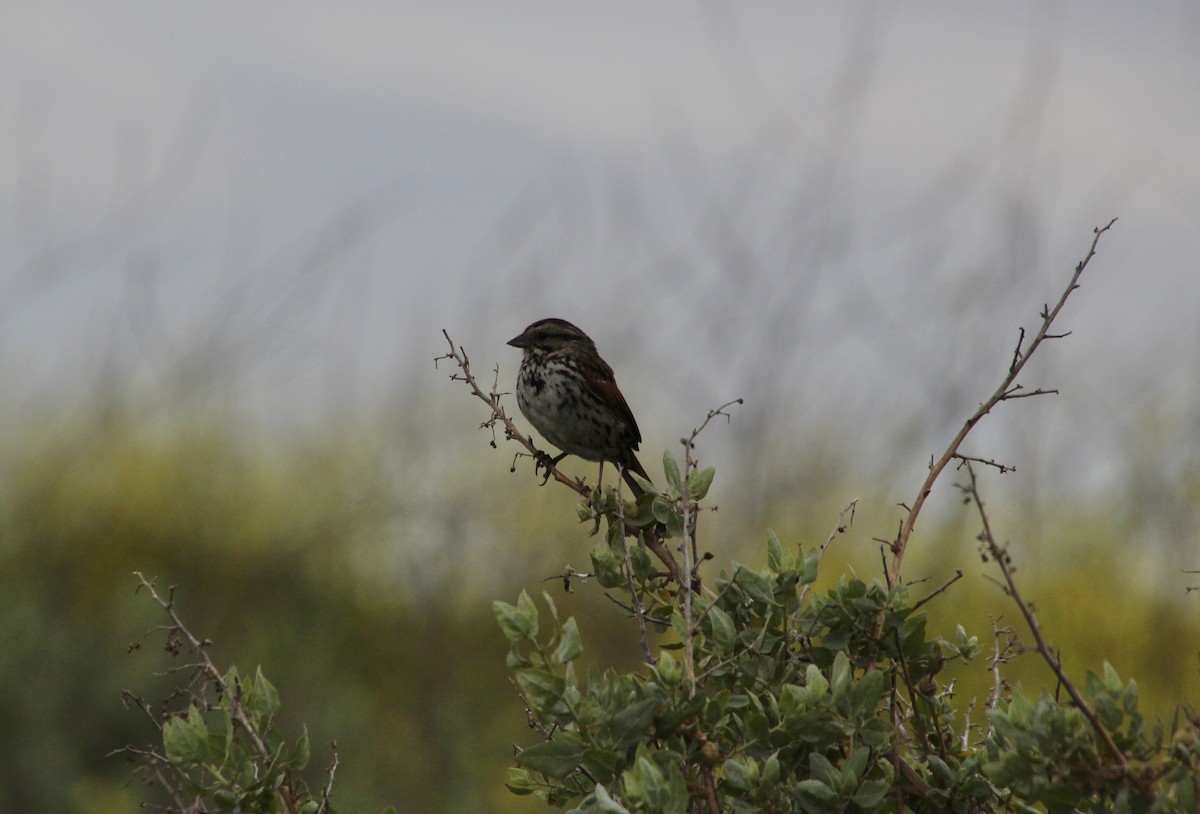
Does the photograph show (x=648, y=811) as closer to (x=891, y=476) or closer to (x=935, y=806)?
(x=935, y=806)

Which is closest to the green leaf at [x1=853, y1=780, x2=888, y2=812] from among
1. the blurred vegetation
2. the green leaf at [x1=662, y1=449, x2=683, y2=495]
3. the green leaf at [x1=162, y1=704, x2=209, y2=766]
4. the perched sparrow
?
the green leaf at [x1=662, y1=449, x2=683, y2=495]

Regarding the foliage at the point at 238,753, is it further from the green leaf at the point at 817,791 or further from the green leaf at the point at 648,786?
the green leaf at the point at 817,791

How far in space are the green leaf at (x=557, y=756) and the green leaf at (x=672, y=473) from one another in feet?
2.37

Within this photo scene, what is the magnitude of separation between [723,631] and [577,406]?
8.99 ft

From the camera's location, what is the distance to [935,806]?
7.57ft

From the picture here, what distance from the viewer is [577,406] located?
4.98m

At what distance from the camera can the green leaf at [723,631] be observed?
2275 mm

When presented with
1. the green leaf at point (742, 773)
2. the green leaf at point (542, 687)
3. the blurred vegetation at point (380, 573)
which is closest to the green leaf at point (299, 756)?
the green leaf at point (542, 687)

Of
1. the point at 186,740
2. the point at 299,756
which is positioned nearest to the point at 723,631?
the point at 299,756

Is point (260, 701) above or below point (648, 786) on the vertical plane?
above

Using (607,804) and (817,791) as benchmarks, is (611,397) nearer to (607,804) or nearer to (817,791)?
(817,791)

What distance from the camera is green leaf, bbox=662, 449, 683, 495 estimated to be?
2637 millimetres

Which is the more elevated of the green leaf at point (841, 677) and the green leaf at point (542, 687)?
the green leaf at point (841, 677)

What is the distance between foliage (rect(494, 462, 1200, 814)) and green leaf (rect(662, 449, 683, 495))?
9 cm
